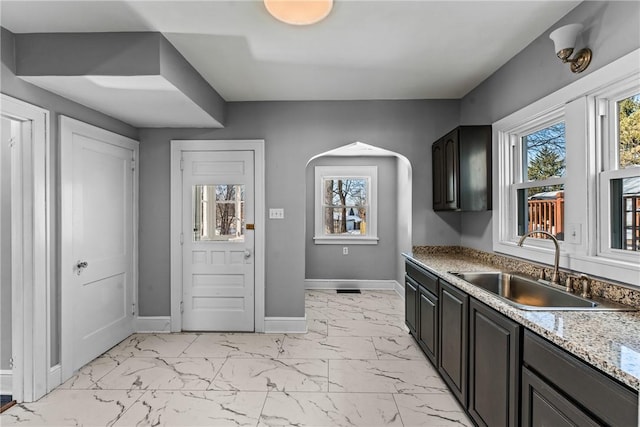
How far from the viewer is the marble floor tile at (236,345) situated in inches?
125

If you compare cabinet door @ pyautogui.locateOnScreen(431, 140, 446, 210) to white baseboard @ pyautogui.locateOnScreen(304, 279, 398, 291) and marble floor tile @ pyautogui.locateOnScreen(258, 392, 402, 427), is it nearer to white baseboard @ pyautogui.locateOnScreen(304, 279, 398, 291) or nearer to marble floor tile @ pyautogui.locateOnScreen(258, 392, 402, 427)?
marble floor tile @ pyautogui.locateOnScreen(258, 392, 402, 427)

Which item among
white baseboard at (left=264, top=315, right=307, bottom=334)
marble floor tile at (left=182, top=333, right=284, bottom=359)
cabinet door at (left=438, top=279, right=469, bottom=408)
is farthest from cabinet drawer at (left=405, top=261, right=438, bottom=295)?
A: marble floor tile at (left=182, top=333, right=284, bottom=359)

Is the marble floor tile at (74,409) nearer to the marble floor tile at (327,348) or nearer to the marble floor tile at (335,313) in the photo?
the marble floor tile at (327,348)

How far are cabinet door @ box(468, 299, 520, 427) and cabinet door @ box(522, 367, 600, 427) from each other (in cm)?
7

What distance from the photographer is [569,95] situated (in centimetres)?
207

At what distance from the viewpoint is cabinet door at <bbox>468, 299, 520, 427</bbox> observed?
63.9 inches

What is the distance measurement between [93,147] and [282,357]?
2524 millimetres

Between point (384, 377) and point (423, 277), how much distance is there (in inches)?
34.7

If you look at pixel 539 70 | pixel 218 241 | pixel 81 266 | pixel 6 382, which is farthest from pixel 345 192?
pixel 6 382

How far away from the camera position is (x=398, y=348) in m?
3.31

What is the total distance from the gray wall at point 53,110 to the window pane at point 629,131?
12.1 feet

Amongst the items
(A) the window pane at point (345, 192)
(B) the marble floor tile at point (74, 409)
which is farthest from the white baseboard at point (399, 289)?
(B) the marble floor tile at point (74, 409)

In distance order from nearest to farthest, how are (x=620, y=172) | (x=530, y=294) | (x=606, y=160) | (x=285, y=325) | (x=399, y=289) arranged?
1. (x=620, y=172)
2. (x=606, y=160)
3. (x=530, y=294)
4. (x=285, y=325)
5. (x=399, y=289)

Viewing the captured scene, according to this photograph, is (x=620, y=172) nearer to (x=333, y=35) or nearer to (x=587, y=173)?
(x=587, y=173)
